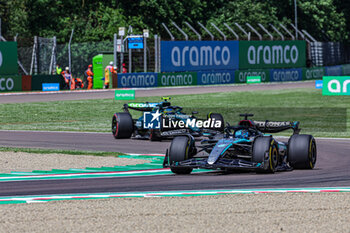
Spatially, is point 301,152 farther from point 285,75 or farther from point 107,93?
point 285,75

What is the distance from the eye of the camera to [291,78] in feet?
197

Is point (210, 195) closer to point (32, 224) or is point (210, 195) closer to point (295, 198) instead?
point (295, 198)

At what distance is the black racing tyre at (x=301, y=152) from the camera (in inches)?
539

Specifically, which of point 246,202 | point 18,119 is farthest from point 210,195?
point 18,119

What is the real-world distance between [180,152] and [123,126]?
7.40m

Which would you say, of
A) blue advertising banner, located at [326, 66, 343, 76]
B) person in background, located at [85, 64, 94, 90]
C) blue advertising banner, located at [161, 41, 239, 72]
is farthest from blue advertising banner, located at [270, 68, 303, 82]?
person in background, located at [85, 64, 94, 90]

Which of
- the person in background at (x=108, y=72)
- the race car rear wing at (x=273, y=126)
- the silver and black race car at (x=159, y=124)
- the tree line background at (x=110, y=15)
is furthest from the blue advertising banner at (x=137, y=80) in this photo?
the race car rear wing at (x=273, y=126)

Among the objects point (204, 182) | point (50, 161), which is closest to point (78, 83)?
point (50, 161)

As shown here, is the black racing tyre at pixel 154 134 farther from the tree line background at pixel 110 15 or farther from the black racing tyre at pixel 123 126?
the tree line background at pixel 110 15

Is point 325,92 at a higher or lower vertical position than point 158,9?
lower

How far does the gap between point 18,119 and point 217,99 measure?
13757 mm

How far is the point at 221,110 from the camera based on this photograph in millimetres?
32188

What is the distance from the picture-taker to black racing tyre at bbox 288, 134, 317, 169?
13703 mm

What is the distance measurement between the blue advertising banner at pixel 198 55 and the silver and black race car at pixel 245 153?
36.8 metres
